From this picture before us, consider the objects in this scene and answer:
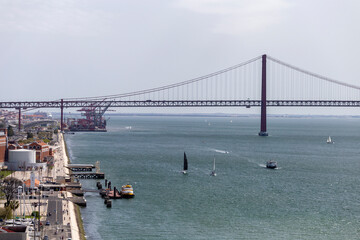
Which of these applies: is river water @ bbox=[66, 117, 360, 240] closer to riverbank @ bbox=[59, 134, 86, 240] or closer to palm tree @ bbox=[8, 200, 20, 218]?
riverbank @ bbox=[59, 134, 86, 240]

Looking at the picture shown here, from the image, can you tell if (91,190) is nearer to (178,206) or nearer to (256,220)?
(178,206)

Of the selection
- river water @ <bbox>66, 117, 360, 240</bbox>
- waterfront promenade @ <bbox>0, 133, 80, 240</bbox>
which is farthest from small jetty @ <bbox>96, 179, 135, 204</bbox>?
waterfront promenade @ <bbox>0, 133, 80, 240</bbox>

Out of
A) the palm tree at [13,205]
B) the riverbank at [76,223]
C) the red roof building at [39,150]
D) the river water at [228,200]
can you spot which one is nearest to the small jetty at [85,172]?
the river water at [228,200]

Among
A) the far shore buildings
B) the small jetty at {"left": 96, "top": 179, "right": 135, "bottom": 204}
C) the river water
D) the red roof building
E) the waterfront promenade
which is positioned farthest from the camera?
the red roof building

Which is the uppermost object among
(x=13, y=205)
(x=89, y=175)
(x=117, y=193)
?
(x=13, y=205)

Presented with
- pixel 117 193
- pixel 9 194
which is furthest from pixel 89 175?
pixel 9 194

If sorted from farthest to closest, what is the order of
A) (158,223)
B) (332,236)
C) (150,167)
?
(150,167), (158,223), (332,236)

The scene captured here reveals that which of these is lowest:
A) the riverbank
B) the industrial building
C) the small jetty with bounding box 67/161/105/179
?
the riverbank

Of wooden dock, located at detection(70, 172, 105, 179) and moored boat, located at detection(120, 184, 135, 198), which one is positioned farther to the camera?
wooden dock, located at detection(70, 172, 105, 179)

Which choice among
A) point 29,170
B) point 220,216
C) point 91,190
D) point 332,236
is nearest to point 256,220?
point 220,216

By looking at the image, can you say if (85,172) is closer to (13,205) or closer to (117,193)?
(117,193)

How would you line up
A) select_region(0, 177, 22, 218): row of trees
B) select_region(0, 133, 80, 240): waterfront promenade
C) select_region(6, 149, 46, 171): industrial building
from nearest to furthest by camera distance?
1. select_region(0, 133, 80, 240): waterfront promenade
2. select_region(0, 177, 22, 218): row of trees
3. select_region(6, 149, 46, 171): industrial building
